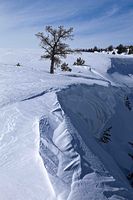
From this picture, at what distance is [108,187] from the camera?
8445 millimetres

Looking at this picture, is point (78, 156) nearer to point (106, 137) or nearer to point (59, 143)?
point (59, 143)

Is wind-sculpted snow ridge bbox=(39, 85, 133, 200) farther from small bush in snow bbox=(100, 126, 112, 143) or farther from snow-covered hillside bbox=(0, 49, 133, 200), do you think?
small bush in snow bbox=(100, 126, 112, 143)

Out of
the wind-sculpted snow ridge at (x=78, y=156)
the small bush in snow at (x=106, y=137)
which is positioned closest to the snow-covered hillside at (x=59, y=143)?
the wind-sculpted snow ridge at (x=78, y=156)

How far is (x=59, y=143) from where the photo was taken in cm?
995

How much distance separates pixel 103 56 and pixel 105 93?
76.8 feet

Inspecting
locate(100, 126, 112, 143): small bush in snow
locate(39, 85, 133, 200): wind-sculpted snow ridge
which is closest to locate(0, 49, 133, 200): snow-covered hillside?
locate(39, 85, 133, 200): wind-sculpted snow ridge

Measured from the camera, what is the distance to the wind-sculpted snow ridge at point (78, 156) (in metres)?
8.06

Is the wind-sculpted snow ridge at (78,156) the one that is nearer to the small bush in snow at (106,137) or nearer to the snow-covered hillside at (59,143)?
the snow-covered hillside at (59,143)

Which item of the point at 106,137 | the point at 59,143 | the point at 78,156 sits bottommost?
the point at 106,137

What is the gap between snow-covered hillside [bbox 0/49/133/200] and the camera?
320 inches

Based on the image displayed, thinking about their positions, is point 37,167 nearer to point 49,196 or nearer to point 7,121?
point 49,196

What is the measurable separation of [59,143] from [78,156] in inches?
30.7

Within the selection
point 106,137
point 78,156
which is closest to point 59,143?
point 78,156

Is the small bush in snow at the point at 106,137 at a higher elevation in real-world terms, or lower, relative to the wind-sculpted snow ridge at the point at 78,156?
lower
